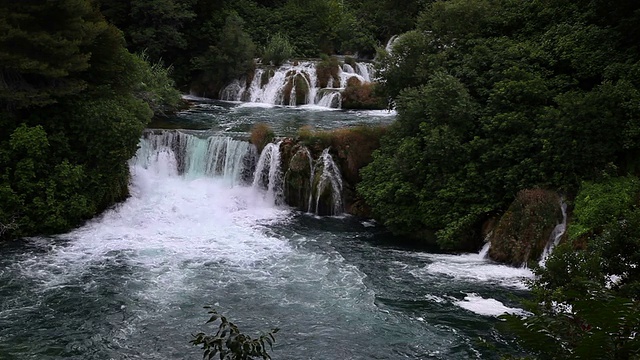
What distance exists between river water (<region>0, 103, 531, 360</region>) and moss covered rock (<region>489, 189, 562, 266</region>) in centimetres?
48

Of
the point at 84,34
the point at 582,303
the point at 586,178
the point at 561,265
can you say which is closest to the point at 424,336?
the point at 561,265

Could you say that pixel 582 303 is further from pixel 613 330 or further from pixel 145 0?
pixel 145 0

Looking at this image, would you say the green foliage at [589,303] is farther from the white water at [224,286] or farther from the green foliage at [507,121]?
the green foliage at [507,121]

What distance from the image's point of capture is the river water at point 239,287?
1126 cm

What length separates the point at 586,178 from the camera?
15.0m

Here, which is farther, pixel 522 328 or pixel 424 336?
pixel 424 336

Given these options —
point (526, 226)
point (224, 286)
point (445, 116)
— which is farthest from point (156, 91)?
point (526, 226)

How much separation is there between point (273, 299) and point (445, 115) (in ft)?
25.3

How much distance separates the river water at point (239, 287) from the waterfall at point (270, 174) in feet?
2.07

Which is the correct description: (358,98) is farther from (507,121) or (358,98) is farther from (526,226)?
(526,226)

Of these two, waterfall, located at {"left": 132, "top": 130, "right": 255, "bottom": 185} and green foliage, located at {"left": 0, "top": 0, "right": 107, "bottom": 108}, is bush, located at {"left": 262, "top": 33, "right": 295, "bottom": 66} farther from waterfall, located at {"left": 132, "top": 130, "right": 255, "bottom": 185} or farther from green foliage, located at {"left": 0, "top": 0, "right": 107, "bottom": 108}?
green foliage, located at {"left": 0, "top": 0, "right": 107, "bottom": 108}

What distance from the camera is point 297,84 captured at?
31422mm

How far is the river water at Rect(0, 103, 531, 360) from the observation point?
443 inches

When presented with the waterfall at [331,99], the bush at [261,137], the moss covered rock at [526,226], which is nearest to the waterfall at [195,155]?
the bush at [261,137]
